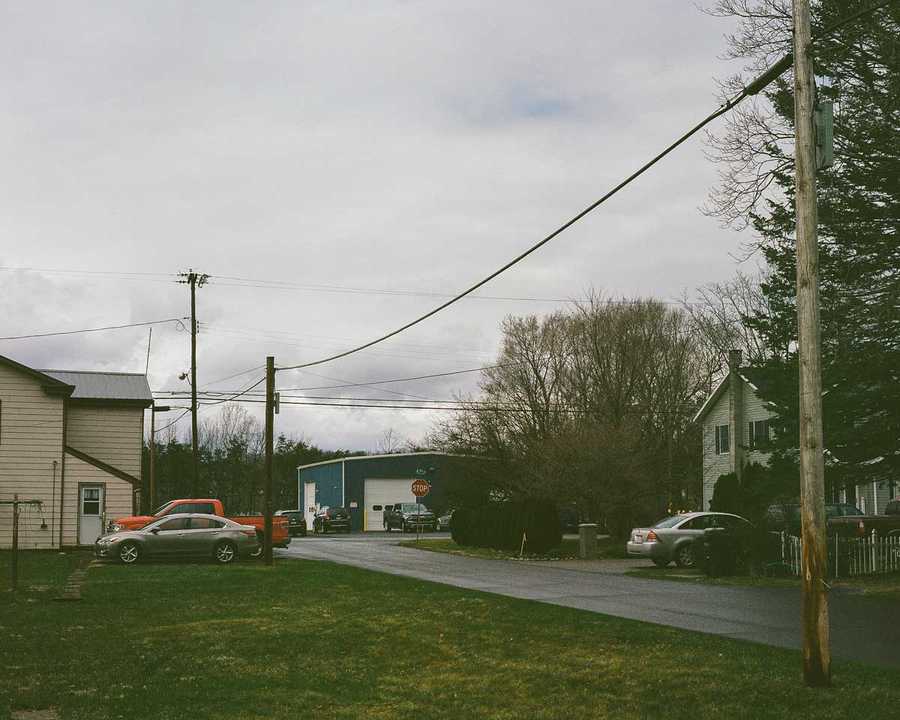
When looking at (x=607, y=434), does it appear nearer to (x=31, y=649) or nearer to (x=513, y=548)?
(x=513, y=548)

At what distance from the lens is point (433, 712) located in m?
9.65

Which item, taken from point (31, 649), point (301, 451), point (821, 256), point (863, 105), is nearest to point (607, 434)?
point (821, 256)

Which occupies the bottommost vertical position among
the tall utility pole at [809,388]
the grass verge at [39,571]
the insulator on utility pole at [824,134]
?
the grass verge at [39,571]

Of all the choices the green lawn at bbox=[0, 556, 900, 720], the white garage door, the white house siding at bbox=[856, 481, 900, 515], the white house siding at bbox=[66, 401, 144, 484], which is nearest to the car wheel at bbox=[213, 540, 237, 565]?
the white house siding at bbox=[66, 401, 144, 484]

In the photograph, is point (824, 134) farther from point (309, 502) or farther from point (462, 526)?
point (309, 502)

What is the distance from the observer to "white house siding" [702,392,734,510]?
2018 inches

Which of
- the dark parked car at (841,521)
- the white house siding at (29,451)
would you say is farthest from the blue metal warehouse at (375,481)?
the dark parked car at (841,521)

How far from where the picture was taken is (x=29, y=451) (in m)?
37.4

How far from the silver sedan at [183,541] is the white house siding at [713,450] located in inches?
1033

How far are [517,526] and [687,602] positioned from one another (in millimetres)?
19740

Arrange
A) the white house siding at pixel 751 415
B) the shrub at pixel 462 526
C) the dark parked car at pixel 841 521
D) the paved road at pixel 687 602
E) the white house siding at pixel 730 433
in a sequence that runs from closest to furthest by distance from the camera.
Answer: the paved road at pixel 687 602 → the dark parked car at pixel 841 521 → the shrub at pixel 462 526 → the white house siding at pixel 751 415 → the white house siding at pixel 730 433

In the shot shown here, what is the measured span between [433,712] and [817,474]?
4163 millimetres

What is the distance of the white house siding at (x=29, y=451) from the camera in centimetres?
3722

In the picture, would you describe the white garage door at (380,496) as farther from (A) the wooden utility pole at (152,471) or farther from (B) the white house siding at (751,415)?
(B) the white house siding at (751,415)
